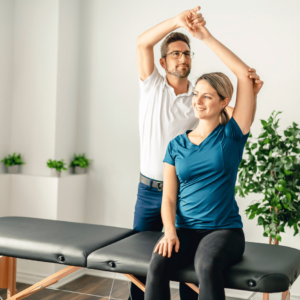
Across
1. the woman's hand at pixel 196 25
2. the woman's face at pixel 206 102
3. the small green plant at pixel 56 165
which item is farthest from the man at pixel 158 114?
the small green plant at pixel 56 165

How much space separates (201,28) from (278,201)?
4.11ft

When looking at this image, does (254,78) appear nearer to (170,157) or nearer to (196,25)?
(196,25)

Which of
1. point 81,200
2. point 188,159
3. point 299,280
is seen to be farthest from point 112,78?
point 299,280

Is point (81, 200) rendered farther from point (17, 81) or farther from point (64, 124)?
point (17, 81)

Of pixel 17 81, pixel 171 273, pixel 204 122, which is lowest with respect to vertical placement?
pixel 171 273

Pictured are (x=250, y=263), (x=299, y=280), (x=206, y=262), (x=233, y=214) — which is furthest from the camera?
(x=299, y=280)

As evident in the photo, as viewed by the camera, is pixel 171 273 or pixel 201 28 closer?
pixel 171 273

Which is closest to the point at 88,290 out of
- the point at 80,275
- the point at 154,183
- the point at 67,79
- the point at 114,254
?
the point at 80,275

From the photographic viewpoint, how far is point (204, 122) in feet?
5.21

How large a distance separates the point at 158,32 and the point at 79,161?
64.9 inches

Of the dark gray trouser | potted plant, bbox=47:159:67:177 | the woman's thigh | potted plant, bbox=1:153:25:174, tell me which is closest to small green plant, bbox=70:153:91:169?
potted plant, bbox=47:159:67:177

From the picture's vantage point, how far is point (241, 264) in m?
1.39

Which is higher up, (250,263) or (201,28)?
(201,28)

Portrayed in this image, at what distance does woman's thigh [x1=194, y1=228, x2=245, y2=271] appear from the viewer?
130 cm
